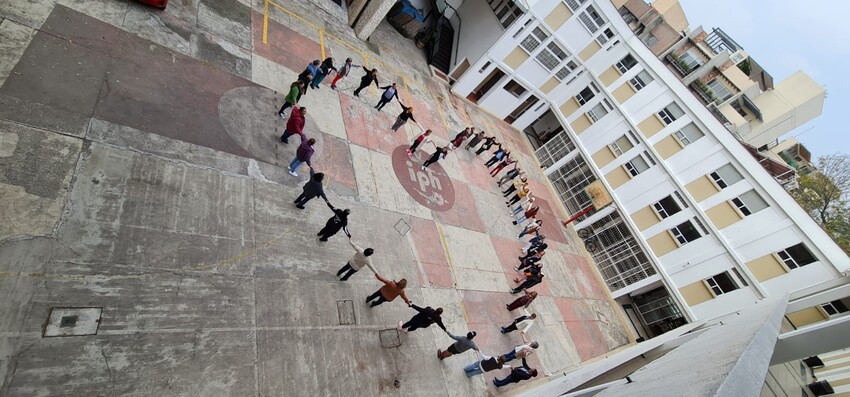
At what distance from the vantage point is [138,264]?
7.20 metres

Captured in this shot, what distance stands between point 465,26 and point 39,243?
975 inches

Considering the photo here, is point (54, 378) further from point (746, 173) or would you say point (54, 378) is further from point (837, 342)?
point (746, 173)

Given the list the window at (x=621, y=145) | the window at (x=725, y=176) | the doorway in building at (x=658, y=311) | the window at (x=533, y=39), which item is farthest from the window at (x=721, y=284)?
the window at (x=533, y=39)

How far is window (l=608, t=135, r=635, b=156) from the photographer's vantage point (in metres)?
22.9

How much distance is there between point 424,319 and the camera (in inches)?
361

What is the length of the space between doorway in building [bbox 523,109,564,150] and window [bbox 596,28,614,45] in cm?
594

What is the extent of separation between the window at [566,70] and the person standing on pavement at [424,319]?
862 inches

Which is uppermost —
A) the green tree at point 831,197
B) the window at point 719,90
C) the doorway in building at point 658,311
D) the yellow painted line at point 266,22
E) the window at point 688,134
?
the window at point 719,90

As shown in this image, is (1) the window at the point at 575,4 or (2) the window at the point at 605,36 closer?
(1) the window at the point at 575,4

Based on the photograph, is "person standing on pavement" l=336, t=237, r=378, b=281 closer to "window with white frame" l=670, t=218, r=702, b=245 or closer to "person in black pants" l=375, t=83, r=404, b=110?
"person in black pants" l=375, t=83, r=404, b=110

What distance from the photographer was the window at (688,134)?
20297 millimetres

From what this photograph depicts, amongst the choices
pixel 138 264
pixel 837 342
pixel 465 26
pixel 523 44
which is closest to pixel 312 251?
pixel 138 264

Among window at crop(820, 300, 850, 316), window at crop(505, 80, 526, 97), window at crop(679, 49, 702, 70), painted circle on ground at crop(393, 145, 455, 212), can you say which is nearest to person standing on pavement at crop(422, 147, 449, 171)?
painted circle on ground at crop(393, 145, 455, 212)

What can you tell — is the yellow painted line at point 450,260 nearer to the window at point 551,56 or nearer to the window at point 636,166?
the window at point 636,166
